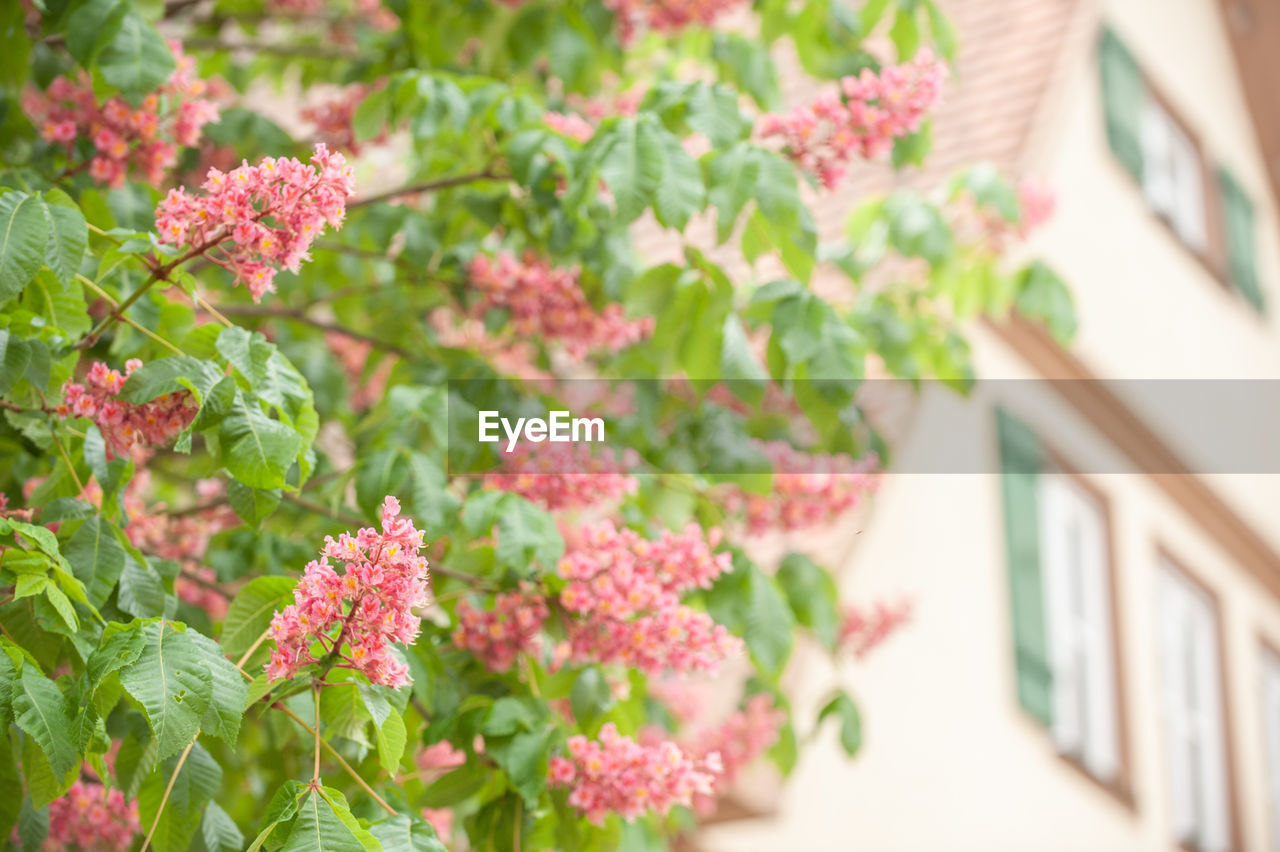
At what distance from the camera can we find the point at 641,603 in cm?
247

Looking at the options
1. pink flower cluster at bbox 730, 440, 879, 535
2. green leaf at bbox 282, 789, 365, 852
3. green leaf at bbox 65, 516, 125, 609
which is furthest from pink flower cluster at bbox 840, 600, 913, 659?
green leaf at bbox 282, 789, 365, 852

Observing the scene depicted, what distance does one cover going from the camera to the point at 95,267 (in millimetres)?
2422

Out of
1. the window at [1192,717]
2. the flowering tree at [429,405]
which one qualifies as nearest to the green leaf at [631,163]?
the flowering tree at [429,405]

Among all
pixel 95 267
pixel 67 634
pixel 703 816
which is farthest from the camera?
pixel 703 816

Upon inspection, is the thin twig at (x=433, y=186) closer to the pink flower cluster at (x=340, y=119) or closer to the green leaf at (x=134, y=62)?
the pink flower cluster at (x=340, y=119)

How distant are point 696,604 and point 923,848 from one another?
8.52ft

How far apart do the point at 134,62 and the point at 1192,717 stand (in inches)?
238

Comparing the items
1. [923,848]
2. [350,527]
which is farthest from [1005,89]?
[350,527]

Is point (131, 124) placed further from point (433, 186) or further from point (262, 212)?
point (262, 212)

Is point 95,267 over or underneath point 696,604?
over

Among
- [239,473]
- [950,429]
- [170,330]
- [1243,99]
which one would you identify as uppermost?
[1243,99]

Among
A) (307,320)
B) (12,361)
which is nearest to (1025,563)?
(307,320)

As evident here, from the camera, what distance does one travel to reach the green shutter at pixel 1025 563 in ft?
19.1

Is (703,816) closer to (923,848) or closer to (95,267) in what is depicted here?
(923,848)
